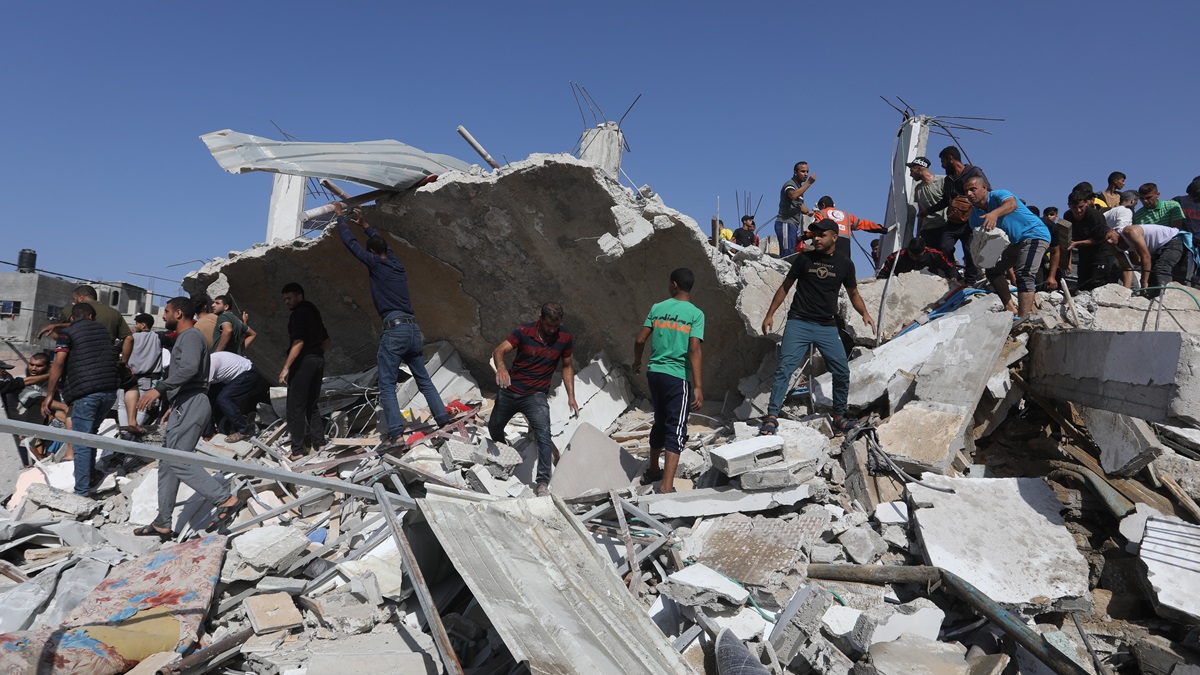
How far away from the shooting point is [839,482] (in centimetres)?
432

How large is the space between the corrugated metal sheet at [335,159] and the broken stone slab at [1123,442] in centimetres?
550

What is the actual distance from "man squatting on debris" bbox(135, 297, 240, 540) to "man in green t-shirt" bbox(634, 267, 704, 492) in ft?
9.80

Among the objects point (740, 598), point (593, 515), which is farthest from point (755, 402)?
Answer: point (740, 598)

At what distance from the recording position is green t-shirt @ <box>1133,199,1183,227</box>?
23.1ft

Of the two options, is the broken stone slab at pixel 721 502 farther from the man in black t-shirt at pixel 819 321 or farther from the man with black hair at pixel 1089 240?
the man with black hair at pixel 1089 240

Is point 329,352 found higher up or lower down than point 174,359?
lower down

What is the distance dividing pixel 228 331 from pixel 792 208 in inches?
249

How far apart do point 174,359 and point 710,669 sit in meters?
3.86

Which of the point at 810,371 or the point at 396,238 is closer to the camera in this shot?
the point at 810,371

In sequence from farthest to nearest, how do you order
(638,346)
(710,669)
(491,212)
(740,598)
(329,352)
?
(329,352) → (491,212) → (638,346) → (740,598) → (710,669)

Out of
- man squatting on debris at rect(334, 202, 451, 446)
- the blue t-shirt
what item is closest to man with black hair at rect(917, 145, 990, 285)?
the blue t-shirt

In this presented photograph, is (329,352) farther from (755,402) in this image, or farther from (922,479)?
(922,479)

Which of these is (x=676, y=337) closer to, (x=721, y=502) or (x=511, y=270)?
(x=721, y=502)

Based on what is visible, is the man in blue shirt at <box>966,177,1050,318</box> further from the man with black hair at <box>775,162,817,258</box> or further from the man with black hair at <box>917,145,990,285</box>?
the man with black hair at <box>775,162,817,258</box>
